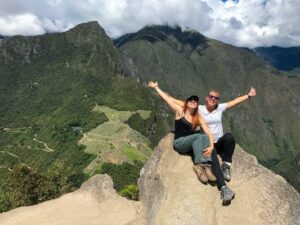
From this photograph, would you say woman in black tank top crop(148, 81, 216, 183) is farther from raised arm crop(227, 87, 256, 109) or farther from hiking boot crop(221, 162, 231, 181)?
raised arm crop(227, 87, 256, 109)

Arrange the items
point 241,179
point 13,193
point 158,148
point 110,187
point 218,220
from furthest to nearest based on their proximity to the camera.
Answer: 1. point 13,193
2. point 110,187
3. point 158,148
4. point 241,179
5. point 218,220

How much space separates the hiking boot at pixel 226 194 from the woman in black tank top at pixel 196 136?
72 centimetres

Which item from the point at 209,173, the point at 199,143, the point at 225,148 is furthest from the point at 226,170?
the point at 199,143

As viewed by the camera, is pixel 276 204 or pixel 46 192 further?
pixel 46 192

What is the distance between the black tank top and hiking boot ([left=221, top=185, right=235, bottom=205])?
2.70m

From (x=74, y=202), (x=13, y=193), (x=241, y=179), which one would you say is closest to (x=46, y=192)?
(x=13, y=193)

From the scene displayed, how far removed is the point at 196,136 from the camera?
21.5m

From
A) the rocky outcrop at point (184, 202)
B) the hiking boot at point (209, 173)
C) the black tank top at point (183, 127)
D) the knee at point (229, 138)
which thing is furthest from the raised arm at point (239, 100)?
the hiking boot at point (209, 173)

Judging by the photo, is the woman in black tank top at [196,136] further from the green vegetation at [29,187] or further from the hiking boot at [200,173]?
the green vegetation at [29,187]

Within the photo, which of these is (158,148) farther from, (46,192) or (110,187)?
(46,192)

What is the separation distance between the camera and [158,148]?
24.6 m

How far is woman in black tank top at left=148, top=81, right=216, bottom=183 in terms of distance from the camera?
2128 cm

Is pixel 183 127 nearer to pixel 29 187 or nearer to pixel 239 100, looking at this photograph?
pixel 239 100

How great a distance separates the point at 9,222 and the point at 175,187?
30.8 ft
